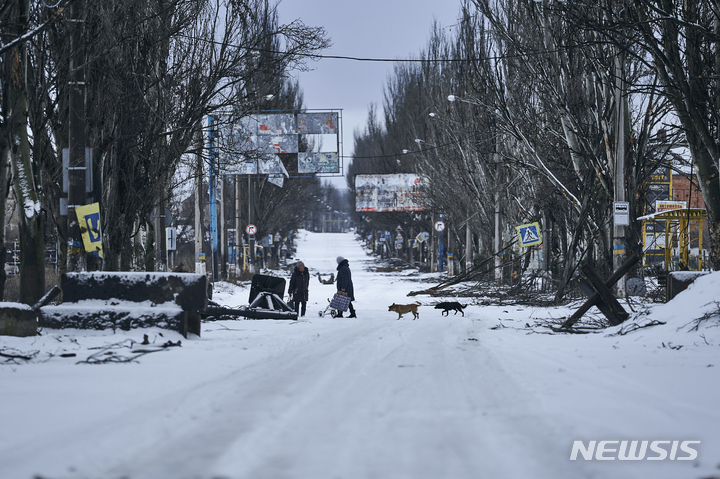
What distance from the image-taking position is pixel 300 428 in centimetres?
424

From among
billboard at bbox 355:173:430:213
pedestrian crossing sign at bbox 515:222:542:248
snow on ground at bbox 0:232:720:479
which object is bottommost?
snow on ground at bbox 0:232:720:479

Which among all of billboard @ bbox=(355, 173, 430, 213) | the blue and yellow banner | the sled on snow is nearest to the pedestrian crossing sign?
the sled on snow

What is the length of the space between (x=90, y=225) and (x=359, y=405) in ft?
24.1

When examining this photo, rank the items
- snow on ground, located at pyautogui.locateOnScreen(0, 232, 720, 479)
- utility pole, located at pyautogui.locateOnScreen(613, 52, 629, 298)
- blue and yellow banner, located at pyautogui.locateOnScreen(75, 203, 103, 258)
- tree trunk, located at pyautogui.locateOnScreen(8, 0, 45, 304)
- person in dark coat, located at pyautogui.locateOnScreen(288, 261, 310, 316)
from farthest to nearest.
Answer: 1. person in dark coat, located at pyautogui.locateOnScreen(288, 261, 310, 316)
2. utility pole, located at pyautogui.locateOnScreen(613, 52, 629, 298)
3. tree trunk, located at pyautogui.locateOnScreen(8, 0, 45, 304)
4. blue and yellow banner, located at pyautogui.locateOnScreen(75, 203, 103, 258)
5. snow on ground, located at pyautogui.locateOnScreen(0, 232, 720, 479)

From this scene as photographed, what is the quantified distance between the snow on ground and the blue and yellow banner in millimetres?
2153

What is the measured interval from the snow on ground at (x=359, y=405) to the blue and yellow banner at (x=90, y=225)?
2153 mm

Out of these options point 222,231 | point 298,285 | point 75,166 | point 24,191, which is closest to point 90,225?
point 75,166

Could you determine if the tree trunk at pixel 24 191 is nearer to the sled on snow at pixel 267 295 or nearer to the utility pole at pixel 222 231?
the sled on snow at pixel 267 295

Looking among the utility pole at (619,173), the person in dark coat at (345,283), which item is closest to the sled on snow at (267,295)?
the person in dark coat at (345,283)

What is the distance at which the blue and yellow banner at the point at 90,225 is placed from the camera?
10.7 m

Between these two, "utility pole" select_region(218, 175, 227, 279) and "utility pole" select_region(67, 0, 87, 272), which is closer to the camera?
"utility pole" select_region(67, 0, 87, 272)

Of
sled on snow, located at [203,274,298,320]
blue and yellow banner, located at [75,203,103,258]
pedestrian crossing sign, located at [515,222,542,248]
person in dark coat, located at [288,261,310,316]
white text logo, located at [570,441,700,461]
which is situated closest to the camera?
white text logo, located at [570,441,700,461]

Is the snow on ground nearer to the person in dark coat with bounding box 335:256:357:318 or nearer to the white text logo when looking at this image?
the white text logo

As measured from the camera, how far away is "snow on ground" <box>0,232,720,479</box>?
3576 mm
